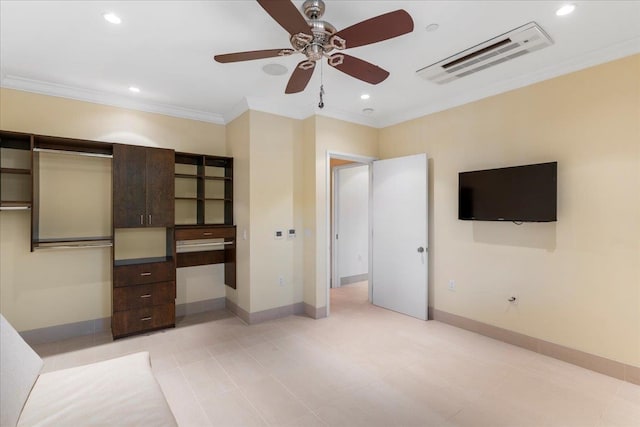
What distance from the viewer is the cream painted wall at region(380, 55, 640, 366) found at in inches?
100

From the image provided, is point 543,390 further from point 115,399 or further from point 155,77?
point 155,77

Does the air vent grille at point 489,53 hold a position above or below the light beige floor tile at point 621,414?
above

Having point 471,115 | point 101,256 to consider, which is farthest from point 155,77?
point 471,115

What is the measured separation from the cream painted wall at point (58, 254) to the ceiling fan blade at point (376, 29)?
306 centimetres

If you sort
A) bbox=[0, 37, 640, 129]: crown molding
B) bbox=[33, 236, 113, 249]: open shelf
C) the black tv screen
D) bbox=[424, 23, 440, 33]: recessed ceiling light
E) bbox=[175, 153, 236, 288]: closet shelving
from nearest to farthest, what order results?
1. bbox=[424, 23, 440, 33]: recessed ceiling light
2. bbox=[0, 37, 640, 129]: crown molding
3. the black tv screen
4. bbox=[33, 236, 113, 249]: open shelf
5. bbox=[175, 153, 236, 288]: closet shelving

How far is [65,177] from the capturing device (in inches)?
135

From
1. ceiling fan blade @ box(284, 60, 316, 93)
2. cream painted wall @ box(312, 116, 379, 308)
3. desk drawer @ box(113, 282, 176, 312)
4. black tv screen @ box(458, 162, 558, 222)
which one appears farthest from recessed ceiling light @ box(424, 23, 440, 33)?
desk drawer @ box(113, 282, 176, 312)

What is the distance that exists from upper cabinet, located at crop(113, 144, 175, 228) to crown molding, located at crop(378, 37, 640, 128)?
3177 millimetres

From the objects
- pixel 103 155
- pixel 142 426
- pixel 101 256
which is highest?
pixel 103 155

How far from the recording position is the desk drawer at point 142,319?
131 inches

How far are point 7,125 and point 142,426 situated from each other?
11.6 ft

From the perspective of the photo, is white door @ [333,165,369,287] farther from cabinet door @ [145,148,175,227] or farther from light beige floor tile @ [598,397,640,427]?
light beige floor tile @ [598,397,640,427]

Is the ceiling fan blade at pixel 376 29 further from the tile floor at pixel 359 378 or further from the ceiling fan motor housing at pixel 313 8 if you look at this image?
the tile floor at pixel 359 378

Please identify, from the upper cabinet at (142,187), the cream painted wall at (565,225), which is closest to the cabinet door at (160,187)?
the upper cabinet at (142,187)
